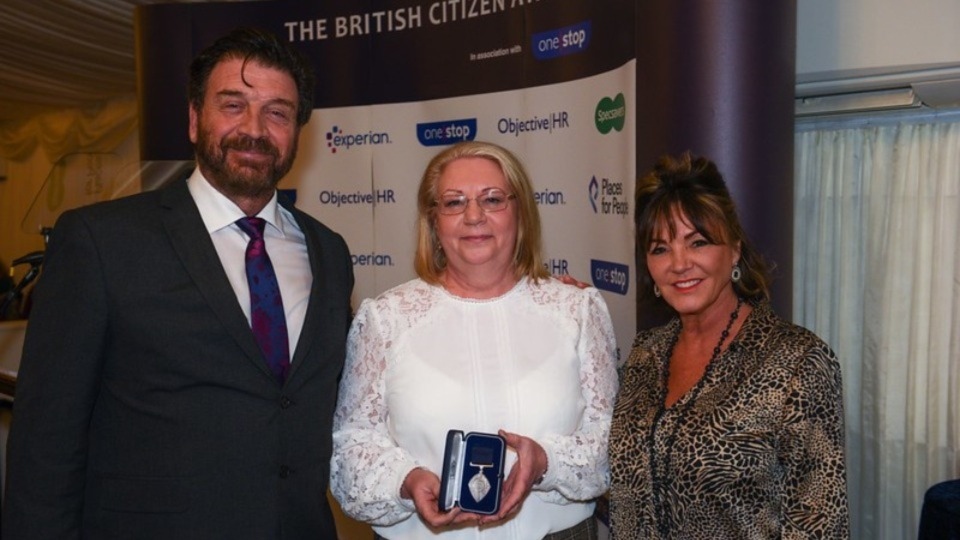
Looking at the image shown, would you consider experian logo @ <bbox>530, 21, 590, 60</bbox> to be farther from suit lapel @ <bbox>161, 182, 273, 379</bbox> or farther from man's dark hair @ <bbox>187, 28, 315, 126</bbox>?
suit lapel @ <bbox>161, 182, 273, 379</bbox>

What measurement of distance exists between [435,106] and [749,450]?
333cm

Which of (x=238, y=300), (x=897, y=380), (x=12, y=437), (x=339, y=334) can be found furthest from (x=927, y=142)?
(x=12, y=437)

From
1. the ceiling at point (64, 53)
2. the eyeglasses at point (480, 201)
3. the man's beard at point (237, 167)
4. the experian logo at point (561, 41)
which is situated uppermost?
the ceiling at point (64, 53)

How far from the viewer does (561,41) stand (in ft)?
13.9

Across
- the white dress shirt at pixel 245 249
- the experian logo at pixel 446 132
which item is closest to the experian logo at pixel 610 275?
the experian logo at pixel 446 132

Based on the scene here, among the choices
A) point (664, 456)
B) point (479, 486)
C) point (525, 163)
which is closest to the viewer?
point (479, 486)

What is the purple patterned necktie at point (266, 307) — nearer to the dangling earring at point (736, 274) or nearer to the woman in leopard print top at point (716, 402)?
the woman in leopard print top at point (716, 402)

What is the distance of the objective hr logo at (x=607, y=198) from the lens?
378 cm

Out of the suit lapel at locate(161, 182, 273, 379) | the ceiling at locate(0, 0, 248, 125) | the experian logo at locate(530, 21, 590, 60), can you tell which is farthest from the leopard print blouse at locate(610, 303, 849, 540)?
the ceiling at locate(0, 0, 248, 125)

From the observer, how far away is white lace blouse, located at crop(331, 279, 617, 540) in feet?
7.34

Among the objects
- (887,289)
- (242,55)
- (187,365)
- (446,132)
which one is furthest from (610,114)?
(187,365)

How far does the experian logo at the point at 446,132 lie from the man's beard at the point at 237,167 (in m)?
2.65

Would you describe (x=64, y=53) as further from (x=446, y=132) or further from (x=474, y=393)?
(x=474, y=393)

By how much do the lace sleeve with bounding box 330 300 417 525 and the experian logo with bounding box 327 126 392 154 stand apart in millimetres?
2908
